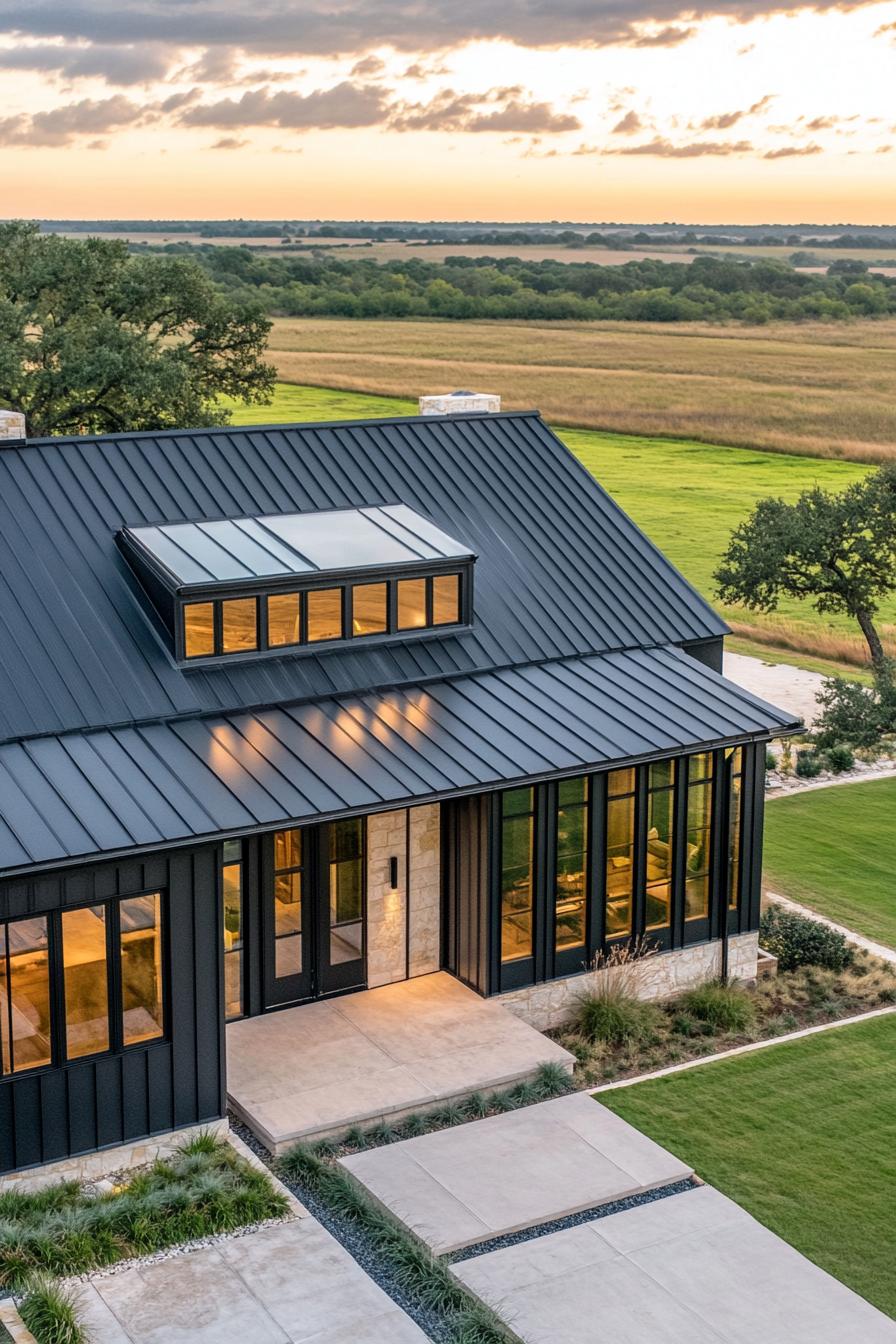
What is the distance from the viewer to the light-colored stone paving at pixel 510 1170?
13805 millimetres

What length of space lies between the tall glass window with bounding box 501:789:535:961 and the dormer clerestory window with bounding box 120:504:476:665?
269cm

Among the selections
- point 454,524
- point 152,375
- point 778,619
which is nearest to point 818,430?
point 778,619

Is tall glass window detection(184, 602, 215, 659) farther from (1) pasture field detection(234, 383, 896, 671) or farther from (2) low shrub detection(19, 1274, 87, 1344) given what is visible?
(1) pasture field detection(234, 383, 896, 671)

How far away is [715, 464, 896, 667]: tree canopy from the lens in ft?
107

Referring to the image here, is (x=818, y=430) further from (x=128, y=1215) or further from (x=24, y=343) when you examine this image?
(x=128, y=1215)

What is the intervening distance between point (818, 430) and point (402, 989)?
60847 mm

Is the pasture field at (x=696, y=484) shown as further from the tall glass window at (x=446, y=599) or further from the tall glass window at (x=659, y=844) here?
the tall glass window at (x=446, y=599)

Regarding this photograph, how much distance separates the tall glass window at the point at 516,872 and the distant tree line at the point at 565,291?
109229 mm

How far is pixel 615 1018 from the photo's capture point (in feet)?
57.9

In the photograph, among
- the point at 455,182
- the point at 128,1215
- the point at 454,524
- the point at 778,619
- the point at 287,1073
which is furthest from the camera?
the point at 455,182

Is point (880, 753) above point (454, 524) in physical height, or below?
below

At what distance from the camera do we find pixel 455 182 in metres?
104

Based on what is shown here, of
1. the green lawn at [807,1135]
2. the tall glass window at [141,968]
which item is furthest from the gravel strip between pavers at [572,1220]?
the tall glass window at [141,968]

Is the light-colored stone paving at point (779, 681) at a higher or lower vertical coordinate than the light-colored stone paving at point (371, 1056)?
higher
